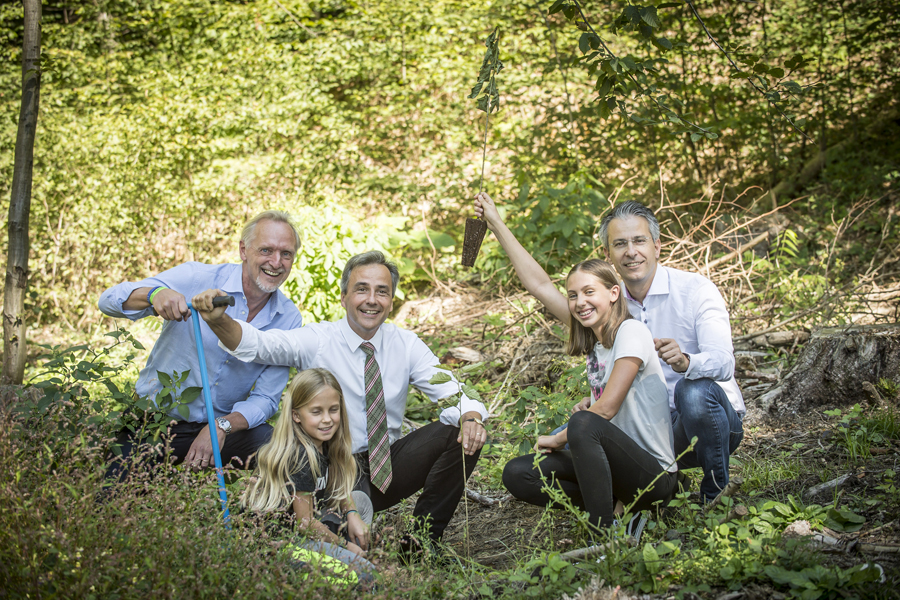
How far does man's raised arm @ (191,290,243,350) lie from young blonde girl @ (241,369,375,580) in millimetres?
327

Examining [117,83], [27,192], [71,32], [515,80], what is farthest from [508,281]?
[71,32]

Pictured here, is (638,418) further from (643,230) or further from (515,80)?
(515,80)

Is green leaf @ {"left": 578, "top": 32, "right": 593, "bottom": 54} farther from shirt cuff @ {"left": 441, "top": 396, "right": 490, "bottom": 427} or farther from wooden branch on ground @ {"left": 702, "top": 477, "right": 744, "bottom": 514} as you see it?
wooden branch on ground @ {"left": 702, "top": 477, "right": 744, "bottom": 514}

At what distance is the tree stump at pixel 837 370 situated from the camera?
11.5 ft

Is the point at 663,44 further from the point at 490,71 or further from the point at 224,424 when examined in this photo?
the point at 224,424

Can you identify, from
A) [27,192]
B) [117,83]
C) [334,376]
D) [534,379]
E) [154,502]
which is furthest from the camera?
[117,83]

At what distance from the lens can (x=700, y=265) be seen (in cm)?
528

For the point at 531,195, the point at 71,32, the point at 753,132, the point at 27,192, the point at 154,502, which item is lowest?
the point at 154,502

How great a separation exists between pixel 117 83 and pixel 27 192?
579cm

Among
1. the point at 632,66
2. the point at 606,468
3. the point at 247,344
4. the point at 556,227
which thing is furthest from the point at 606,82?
the point at 556,227

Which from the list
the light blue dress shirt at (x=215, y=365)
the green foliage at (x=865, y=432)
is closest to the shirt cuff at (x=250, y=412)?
the light blue dress shirt at (x=215, y=365)

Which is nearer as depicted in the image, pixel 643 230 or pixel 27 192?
pixel 643 230

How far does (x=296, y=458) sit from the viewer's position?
99.2 inches

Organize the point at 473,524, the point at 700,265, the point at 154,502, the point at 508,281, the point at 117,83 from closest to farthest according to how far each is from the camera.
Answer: the point at 154,502
the point at 473,524
the point at 700,265
the point at 508,281
the point at 117,83
